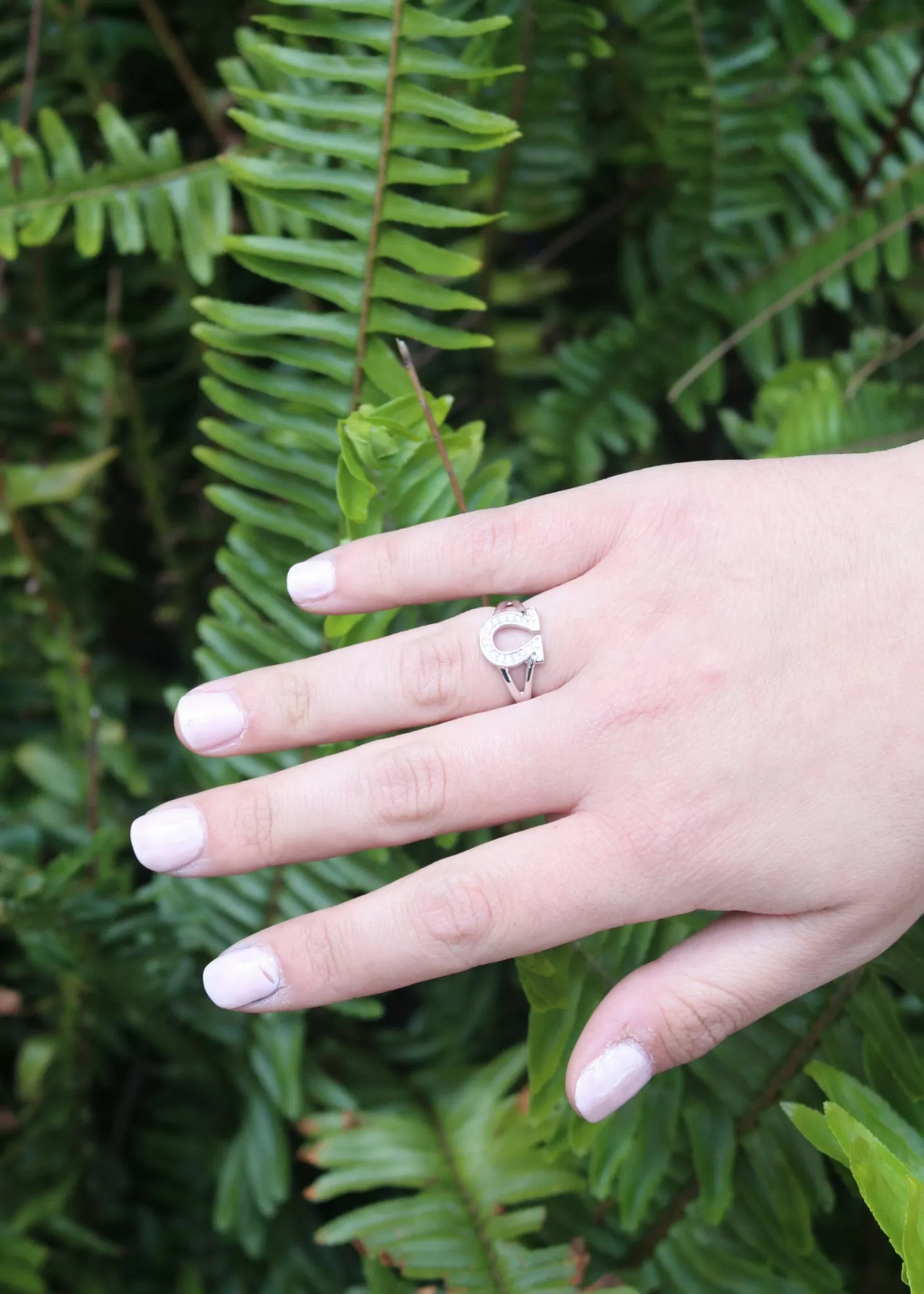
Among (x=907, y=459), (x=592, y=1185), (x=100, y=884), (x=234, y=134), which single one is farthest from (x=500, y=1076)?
(x=234, y=134)

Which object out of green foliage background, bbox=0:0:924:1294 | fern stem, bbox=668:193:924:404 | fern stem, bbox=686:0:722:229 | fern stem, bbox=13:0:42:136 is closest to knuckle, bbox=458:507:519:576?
green foliage background, bbox=0:0:924:1294

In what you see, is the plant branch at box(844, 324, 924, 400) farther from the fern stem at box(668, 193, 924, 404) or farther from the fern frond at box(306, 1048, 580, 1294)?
the fern frond at box(306, 1048, 580, 1294)

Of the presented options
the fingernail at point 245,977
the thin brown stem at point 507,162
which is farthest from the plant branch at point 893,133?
the fingernail at point 245,977

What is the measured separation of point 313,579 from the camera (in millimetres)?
999

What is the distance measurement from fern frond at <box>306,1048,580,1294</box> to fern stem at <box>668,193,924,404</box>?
1.03 m

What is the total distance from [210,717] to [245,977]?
0.25m

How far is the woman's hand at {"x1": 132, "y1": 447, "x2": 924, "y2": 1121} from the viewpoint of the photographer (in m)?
0.89

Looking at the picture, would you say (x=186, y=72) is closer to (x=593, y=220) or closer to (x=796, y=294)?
(x=593, y=220)

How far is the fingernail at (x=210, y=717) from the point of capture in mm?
973

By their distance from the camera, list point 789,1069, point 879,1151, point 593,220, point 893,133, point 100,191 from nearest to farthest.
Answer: point 879,1151
point 789,1069
point 100,191
point 893,133
point 593,220

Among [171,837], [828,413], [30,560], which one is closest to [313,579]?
[171,837]

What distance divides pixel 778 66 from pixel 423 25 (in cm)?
67

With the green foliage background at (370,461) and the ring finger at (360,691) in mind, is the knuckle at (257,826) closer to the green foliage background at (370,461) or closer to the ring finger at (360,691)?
the ring finger at (360,691)

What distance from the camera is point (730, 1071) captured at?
1125 mm
